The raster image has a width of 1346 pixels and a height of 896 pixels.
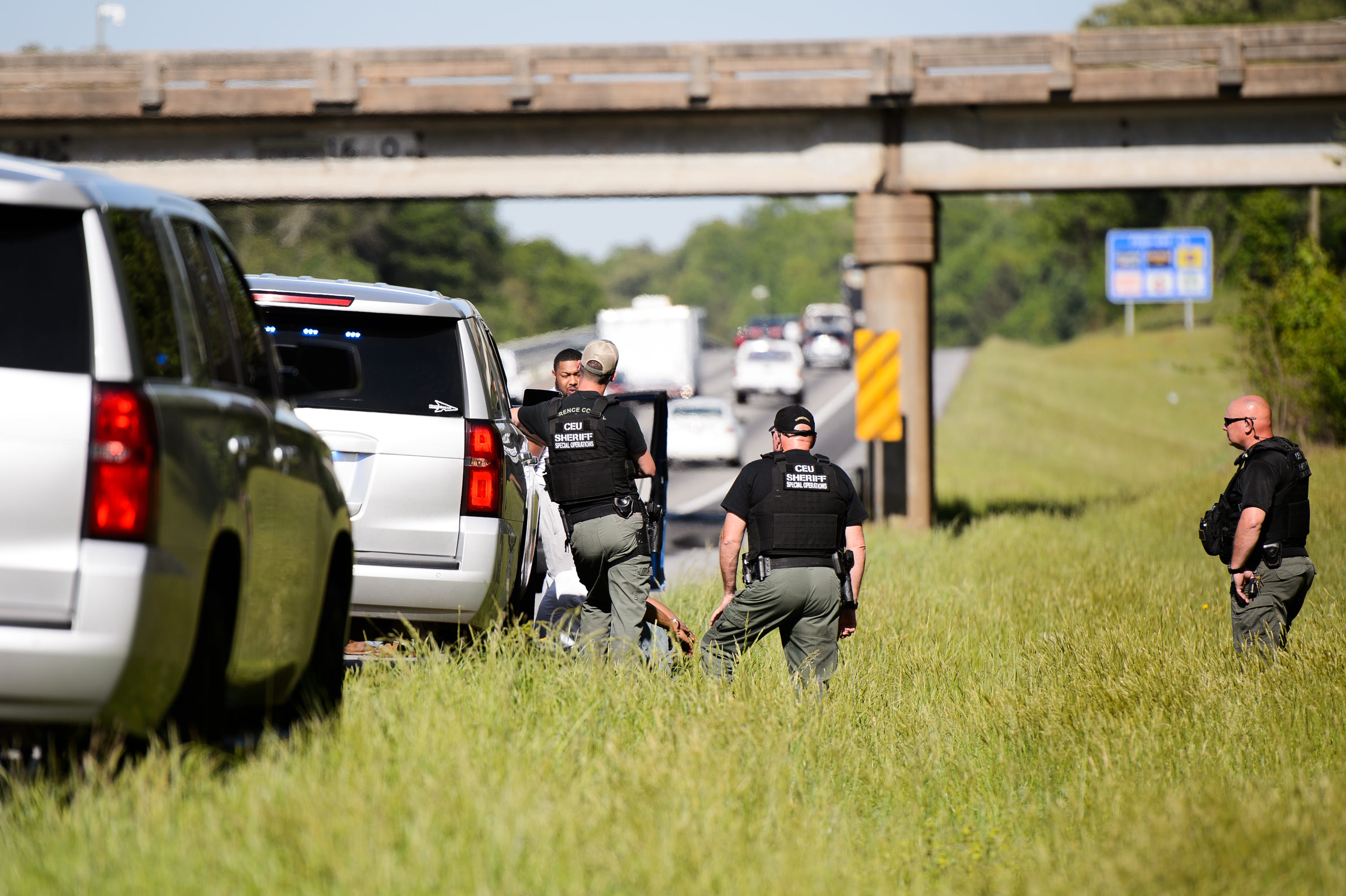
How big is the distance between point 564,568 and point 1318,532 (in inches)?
420

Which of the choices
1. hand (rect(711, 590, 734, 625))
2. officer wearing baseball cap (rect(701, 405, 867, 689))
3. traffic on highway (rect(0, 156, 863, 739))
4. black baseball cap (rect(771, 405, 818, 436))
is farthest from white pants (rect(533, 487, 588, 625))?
black baseball cap (rect(771, 405, 818, 436))

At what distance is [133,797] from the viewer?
4.57m

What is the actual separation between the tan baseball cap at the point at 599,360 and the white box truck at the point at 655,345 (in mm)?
38103

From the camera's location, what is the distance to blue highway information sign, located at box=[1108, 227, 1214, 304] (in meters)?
63.3

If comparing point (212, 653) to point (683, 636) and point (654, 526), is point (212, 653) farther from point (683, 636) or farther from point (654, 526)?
point (654, 526)

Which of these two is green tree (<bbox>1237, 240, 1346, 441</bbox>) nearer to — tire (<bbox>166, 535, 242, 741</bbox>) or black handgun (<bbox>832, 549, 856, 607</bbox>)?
black handgun (<bbox>832, 549, 856, 607</bbox>)

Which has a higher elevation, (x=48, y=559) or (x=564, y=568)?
(x=48, y=559)

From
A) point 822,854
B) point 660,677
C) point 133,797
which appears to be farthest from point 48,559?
point 660,677

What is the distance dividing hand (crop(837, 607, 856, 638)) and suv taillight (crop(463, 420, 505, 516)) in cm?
182

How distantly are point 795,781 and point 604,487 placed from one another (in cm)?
272

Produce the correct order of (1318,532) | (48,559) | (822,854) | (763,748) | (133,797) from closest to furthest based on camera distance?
(48,559)
(133,797)
(822,854)
(763,748)
(1318,532)

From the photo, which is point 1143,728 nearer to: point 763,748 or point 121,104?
point 763,748

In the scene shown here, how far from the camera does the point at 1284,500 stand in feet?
30.2

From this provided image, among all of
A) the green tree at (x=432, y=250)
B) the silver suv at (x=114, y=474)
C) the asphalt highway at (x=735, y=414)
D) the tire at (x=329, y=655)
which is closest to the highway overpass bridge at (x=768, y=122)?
the asphalt highway at (x=735, y=414)
